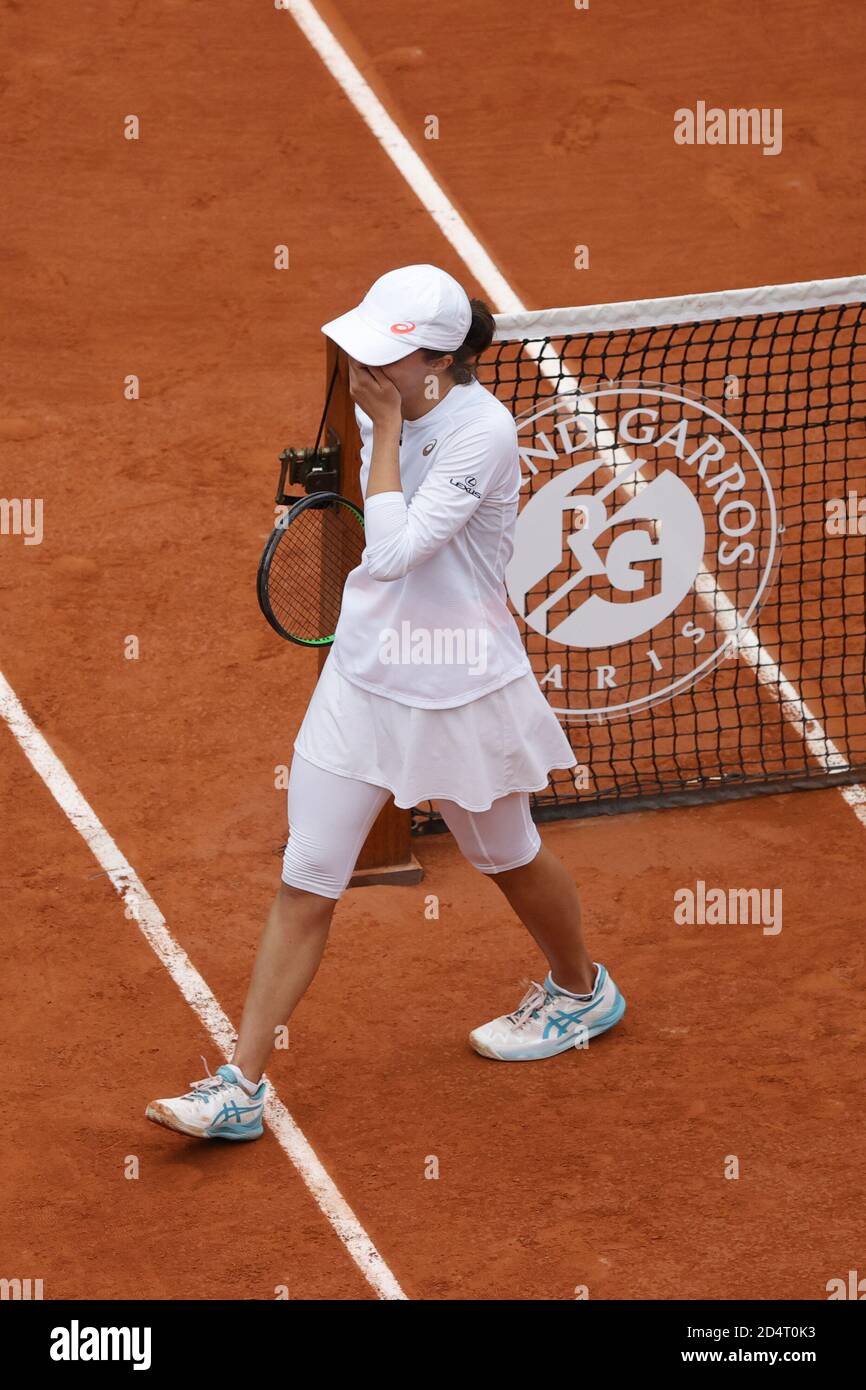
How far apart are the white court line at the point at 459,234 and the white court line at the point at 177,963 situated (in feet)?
7.70

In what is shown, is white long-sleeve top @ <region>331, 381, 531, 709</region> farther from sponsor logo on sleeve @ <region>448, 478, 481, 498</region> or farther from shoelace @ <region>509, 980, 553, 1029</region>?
shoelace @ <region>509, 980, 553, 1029</region>

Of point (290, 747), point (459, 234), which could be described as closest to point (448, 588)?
point (290, 747)

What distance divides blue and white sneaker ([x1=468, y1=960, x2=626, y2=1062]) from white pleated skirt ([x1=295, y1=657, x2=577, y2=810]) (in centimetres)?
90

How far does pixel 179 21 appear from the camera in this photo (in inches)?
458

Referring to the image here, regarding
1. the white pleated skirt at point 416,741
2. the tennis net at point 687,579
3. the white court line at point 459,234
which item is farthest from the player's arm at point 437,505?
the white court line at point 459,234

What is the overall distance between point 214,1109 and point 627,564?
269cm

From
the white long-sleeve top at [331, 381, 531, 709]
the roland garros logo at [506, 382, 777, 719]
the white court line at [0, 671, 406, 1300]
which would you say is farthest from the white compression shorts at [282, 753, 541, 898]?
the roland garros logo at [506, 382, 777, 719]

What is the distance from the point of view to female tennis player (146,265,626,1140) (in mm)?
4883

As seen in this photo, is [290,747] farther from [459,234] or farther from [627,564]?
[459,234]

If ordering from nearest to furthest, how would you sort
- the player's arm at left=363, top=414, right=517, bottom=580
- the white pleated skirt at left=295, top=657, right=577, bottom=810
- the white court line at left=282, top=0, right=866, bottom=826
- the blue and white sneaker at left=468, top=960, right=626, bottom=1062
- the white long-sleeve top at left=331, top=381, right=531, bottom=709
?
the player's arm at left=363, top=414, right=517, bottom=580
the white long-sleeve top at left=331, top=381, right=531, bottom=709
the white pleated skirt at left=295, top=657, right=577, bottom=810
the blue and white sneaker at left=468, top=960, right=626, bottom=1062
the white court line at left=282, top=0, right=866, bottom=826

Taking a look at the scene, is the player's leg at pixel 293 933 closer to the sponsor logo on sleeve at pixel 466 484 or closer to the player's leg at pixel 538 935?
the player's leg at pixel 538 935

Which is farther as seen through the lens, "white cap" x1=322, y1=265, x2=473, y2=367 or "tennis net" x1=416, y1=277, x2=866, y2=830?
"tennis net" x1=416, y1=277, x2=866, y2=830

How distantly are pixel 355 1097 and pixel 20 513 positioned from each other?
3.59 metres
